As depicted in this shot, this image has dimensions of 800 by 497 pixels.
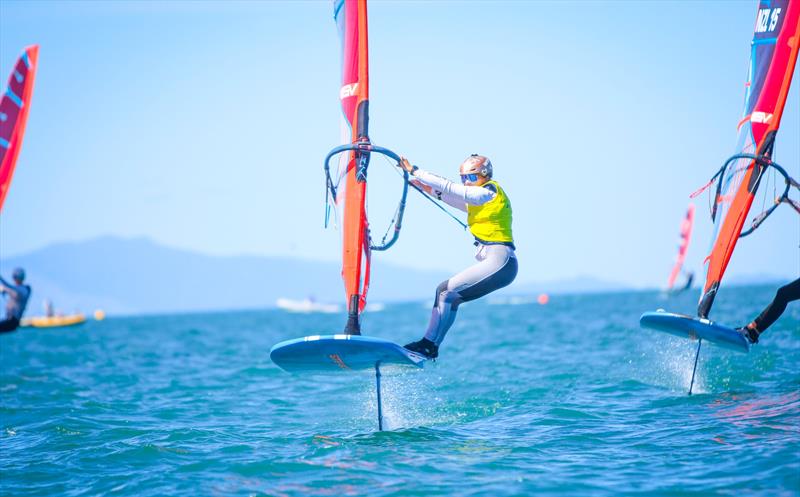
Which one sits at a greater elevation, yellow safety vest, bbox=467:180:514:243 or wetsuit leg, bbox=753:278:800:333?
yellow safety vest, bbox=467:180:514:243

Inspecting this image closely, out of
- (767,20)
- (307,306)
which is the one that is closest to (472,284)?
(767,20)

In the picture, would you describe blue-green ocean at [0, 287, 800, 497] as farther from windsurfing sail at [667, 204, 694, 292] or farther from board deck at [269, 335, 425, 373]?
windsurfing sail at [667, 204, 694, 292]

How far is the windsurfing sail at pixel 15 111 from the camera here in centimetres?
1295

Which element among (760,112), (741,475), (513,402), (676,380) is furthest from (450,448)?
(760,112)

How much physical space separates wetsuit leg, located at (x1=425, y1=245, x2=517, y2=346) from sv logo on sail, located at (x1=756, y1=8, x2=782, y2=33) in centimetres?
550

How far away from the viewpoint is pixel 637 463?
7.12 meters

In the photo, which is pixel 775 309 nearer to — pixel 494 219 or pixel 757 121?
pixel 757 121

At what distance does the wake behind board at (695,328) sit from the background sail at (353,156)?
3850 mm

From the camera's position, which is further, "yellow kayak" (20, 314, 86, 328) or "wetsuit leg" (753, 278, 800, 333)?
"yellow kayak" (20, 314, 86, 328)

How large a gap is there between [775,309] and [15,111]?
11.6m

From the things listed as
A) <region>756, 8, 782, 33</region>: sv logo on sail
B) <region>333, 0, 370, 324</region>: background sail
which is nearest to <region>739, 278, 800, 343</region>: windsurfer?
<region>756, 8, 782, 33</region>: sv logo on sail

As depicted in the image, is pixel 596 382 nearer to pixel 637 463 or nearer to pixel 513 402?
pixel 513 402

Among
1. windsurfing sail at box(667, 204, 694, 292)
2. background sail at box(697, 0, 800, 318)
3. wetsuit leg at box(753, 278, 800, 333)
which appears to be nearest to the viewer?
wetsuit leg at box(753, 278, 800, 333)

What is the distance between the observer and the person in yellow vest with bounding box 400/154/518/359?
329 inches
